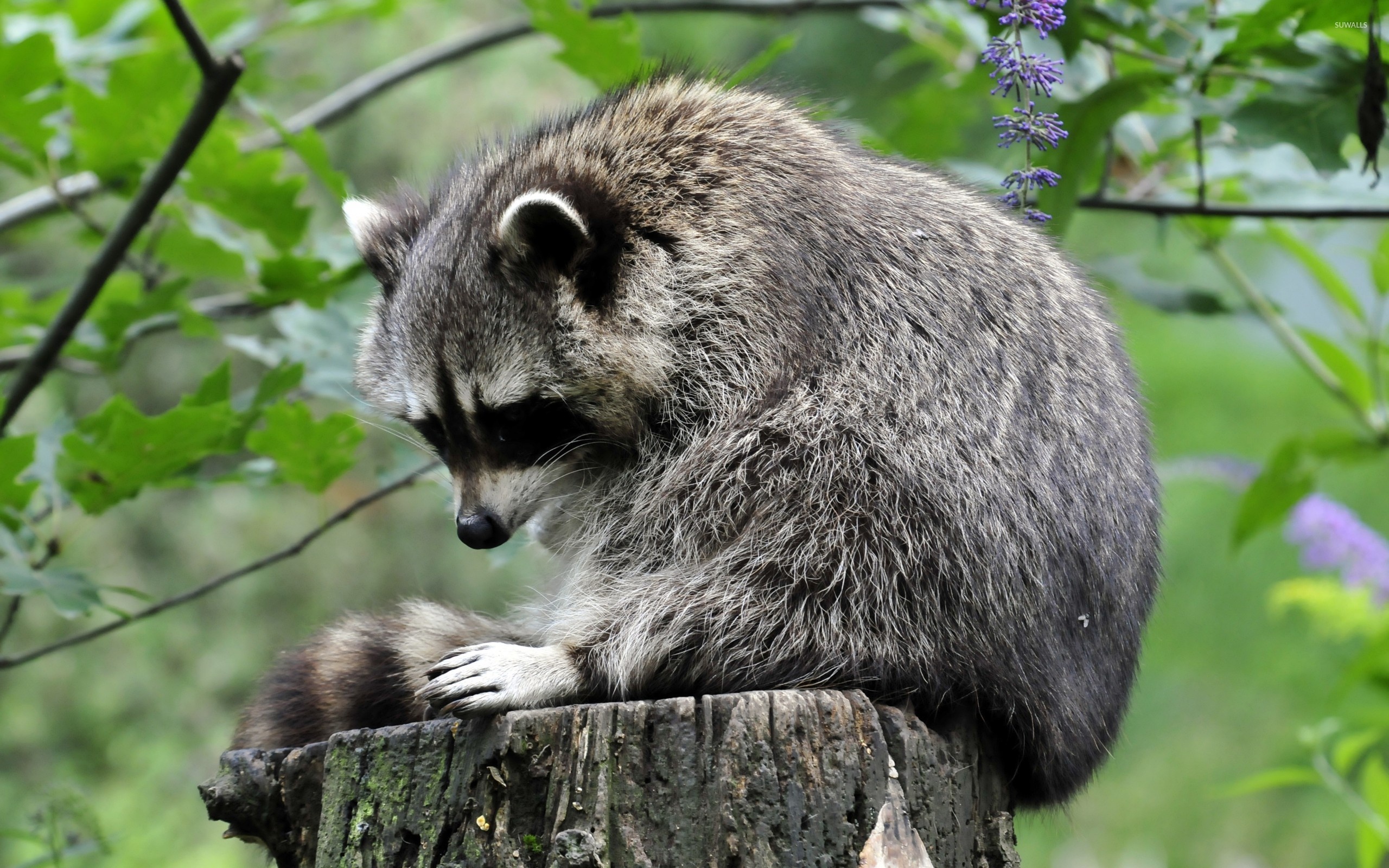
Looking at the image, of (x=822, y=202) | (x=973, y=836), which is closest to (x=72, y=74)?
(x=822, y=202)

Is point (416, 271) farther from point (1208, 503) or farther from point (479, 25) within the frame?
point (1208, 503)

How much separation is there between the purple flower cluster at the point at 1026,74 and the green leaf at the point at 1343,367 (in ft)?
6.98

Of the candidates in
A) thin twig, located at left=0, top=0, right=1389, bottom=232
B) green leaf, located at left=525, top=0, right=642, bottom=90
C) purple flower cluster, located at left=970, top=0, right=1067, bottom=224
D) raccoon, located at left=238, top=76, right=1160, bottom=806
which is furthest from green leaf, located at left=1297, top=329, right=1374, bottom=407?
green leaf, located at left=525, top=0, right=642, bottom=90

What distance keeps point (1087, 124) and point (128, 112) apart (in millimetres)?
2674

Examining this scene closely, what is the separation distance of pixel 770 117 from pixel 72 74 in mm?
2387

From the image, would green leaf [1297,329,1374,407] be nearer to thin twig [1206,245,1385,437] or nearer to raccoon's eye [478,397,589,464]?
thin twig [1206,245,1385,437]

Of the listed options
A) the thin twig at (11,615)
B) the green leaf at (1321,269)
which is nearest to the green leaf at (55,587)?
the thin twig at (11,615)

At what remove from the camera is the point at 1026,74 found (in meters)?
2.48

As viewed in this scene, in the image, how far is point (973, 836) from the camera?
252cm

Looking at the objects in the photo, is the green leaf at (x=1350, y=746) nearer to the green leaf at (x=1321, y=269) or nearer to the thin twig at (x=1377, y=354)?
the thin twig at (x=1377, y=354)

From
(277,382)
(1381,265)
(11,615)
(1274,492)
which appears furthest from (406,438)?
(1381,265)

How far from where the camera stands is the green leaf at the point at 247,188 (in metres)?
3.59

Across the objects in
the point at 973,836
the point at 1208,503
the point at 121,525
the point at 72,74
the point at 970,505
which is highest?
the point at 72,74

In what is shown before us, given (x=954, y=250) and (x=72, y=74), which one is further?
(x=72, y=74)
